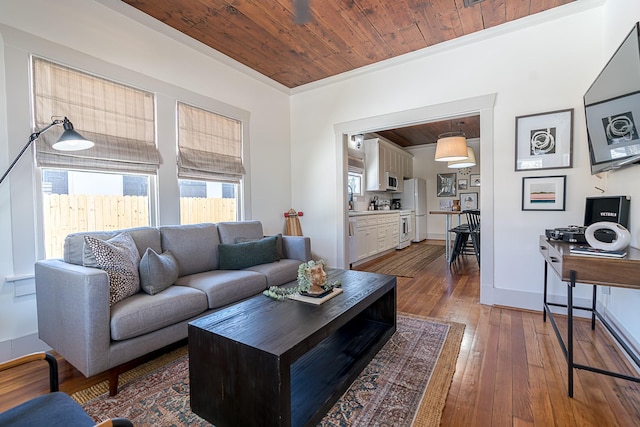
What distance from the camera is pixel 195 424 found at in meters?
1.42

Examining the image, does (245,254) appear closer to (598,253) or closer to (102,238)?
(102,238)

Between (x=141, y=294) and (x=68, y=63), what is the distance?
1.94 metres

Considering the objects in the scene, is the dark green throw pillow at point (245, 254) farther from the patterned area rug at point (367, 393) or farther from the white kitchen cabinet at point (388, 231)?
the white kitchen cabinet at point (388, 231)

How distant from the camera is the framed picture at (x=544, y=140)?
2688 mm

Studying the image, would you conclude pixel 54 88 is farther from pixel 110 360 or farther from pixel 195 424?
pixel 195 424

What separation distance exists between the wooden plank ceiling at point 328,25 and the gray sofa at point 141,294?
2.03 metres

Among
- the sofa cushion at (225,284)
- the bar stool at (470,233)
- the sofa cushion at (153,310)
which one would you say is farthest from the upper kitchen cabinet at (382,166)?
the sofa cushion at (153,310)

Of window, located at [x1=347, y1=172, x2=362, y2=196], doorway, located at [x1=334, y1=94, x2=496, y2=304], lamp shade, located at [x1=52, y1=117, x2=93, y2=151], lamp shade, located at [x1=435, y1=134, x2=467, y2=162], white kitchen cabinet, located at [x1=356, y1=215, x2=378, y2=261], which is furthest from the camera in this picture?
window, located at [x1=347, y1=172, x2=362, y2=196]

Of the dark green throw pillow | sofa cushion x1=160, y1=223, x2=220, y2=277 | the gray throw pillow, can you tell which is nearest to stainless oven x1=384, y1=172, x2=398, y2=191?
the gray throw pillow

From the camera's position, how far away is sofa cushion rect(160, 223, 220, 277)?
260 centimetres

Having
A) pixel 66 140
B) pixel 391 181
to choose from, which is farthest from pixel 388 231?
pixel 66 140

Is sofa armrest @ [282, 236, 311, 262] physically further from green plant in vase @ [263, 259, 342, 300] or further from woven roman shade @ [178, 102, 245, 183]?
green plant in vase @ [263, 259, 342, 300]

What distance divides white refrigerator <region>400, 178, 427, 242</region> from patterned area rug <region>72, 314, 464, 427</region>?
5.73 m

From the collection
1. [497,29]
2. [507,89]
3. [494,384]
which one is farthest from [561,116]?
[494,384]
